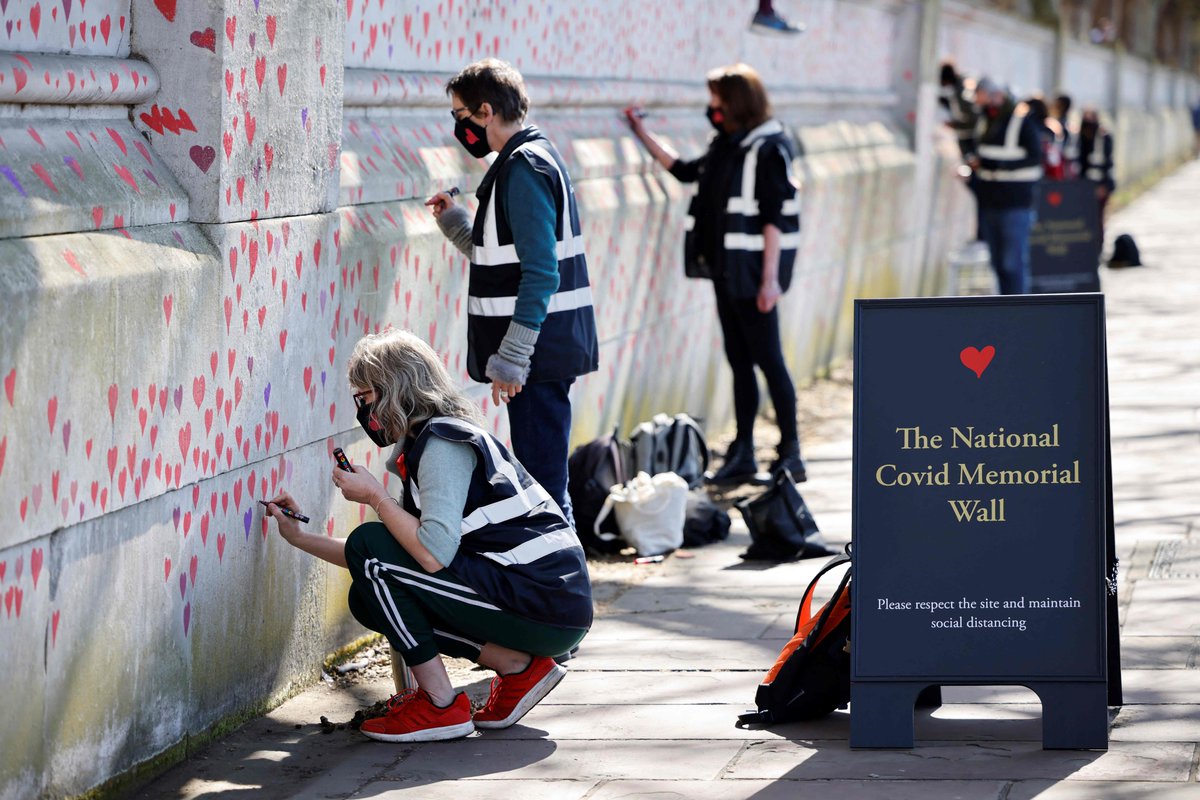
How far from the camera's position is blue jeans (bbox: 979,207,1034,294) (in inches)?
521

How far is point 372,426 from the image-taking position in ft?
16.5

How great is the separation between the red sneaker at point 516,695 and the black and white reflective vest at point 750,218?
3675mm

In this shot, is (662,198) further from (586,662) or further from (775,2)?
(586,662)

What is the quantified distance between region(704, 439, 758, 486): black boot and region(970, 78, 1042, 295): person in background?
15.3 ft

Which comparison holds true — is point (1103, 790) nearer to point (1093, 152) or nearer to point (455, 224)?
point (455, 224)

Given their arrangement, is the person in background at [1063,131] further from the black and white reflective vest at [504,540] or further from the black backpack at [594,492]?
the black and white reflective vest at [504,540]

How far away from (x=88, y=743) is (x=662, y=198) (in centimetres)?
541

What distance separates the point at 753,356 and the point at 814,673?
3882mm

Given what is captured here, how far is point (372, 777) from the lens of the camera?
15.6ft

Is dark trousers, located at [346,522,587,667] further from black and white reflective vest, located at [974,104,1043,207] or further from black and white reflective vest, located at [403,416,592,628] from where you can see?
black and white reflective vest, located at [974,104,1043,207]

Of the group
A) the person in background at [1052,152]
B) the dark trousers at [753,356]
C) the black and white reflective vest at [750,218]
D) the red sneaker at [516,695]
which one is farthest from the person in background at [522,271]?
the person in background at [1052,152]

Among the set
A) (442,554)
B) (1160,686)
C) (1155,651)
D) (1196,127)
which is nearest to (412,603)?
(442,554)

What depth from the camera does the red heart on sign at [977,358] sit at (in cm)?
481

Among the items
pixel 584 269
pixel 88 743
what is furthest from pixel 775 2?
pixel 88 743
